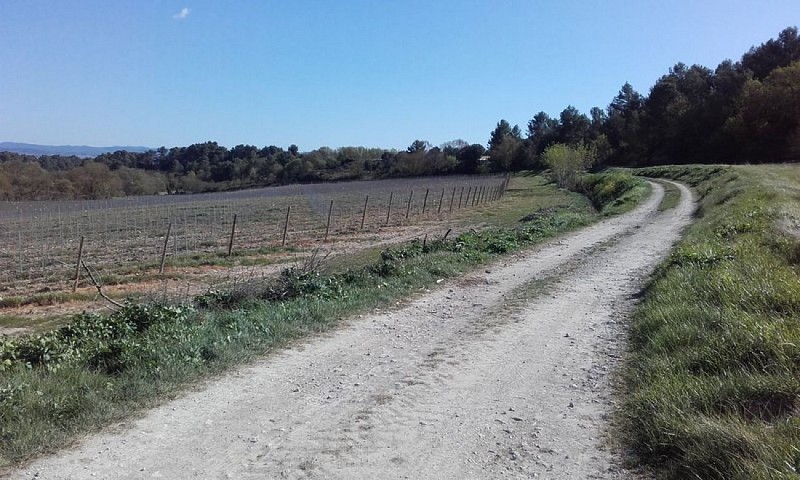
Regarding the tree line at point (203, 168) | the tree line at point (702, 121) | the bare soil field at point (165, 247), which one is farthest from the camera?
the tree line at point (203, 168)

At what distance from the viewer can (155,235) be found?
33438 mm

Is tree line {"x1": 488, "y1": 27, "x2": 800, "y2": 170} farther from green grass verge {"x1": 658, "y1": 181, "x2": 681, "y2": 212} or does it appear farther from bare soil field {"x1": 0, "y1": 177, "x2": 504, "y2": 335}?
bare soil field {"x1": 0, "y1": 177, "x2": 504, "y2": 335}

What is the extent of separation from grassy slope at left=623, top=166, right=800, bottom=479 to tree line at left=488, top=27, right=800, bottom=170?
195ft

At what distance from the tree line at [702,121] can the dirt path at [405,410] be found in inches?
2413

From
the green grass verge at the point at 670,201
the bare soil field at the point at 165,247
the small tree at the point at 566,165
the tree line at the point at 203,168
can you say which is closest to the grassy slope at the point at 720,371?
the bare soil field at the point at 165,247

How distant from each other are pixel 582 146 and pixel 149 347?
75.5 m

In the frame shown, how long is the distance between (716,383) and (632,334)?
2719 millimetres

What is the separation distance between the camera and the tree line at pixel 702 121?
204ft

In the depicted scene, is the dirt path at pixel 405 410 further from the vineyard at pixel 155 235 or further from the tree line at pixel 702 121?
the tree line at pixel 702 121

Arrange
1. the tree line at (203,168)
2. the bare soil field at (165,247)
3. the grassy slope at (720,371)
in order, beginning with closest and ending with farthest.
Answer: the grassy slope at (720,371) → the bare soil field at (165,247) → the tree line at (203,168)

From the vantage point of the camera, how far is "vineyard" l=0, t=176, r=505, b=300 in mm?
19911

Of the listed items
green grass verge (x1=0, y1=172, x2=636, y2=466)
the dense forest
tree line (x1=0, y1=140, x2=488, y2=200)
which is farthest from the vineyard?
the dense forest

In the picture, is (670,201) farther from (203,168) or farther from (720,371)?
(203,168)

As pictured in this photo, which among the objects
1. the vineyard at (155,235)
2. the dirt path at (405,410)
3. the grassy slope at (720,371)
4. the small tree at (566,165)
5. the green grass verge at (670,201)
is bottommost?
the vineyard at (155,235)
